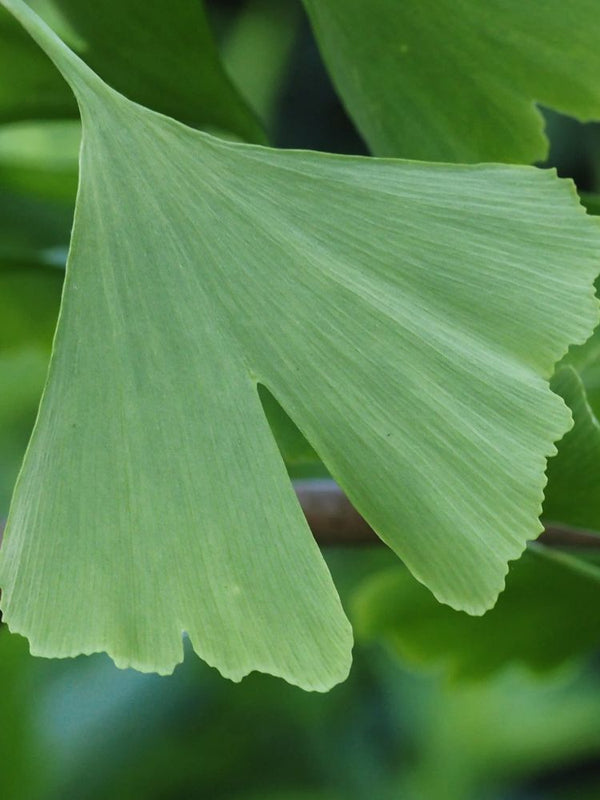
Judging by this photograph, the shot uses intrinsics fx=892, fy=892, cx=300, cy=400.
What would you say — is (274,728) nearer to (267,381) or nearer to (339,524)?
(339,524)

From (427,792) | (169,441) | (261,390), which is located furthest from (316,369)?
(427,792)

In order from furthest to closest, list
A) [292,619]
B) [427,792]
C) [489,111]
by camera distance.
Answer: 1. [427,792]
2. [489,111]
3. [292,619]

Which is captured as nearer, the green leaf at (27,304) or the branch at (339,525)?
the branch at (339,525)

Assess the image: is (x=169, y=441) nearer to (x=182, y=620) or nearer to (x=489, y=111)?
(x=182, y=620)

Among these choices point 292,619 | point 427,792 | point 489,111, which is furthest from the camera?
point 427,792

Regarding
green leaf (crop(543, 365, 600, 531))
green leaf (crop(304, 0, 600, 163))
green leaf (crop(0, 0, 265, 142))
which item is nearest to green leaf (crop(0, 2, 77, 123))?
green leaf (crop(0, 0, 265, 142))

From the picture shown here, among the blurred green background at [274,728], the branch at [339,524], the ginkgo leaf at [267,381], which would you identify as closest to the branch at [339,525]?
the branch at [339,524]

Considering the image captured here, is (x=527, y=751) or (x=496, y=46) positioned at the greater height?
(x=496, y=46)

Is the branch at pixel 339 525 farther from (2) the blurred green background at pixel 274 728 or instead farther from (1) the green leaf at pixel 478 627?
(2) the blurred green background at pixel 274 728
